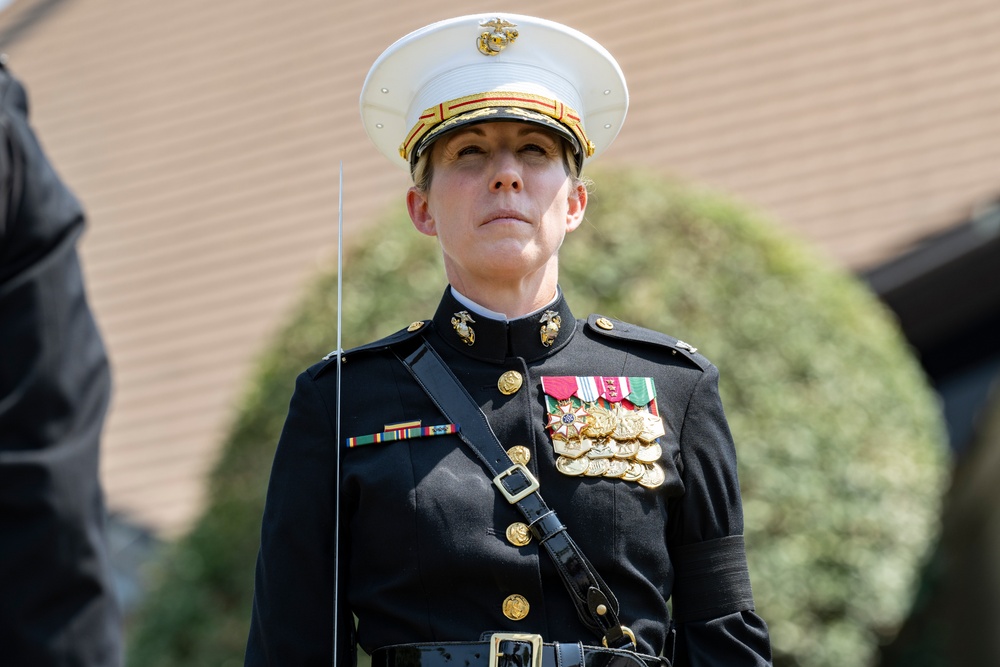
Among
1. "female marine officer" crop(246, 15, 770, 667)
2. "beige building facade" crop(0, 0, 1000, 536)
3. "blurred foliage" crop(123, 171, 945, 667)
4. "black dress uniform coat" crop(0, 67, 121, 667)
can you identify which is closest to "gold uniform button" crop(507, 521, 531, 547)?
"female marine officer" crop(246, 15, 770, 667)

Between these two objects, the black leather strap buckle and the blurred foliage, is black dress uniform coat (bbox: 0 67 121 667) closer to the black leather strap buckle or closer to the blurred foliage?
the black leather strap buckle

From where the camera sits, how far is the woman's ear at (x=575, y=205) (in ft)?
8.27

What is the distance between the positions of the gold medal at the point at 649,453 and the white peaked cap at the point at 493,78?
54 cm

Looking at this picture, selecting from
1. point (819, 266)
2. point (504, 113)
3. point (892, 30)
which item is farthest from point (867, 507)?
point (892, 30)

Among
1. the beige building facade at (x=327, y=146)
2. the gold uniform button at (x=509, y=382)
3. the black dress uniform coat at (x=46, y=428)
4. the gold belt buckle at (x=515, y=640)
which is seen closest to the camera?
the gold belt buckle at (x=515, y=640)

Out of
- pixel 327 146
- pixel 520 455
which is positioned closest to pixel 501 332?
pixel 520 455

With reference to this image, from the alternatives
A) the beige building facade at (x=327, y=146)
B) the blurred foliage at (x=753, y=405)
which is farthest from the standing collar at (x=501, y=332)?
the beige building facade at (x=327, y=146)

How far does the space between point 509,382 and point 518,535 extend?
307 millimetres

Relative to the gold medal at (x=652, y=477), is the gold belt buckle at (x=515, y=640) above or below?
below

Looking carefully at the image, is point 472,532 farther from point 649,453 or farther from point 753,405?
point 753,405

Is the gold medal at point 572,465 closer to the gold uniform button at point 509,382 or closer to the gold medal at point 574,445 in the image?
the gold medal at point 574,445

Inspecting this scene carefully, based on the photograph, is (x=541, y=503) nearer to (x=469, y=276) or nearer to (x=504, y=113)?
(x=469, y=276)

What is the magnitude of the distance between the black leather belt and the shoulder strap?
0.03 meters

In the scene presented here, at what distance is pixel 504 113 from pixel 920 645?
4.98 meters
